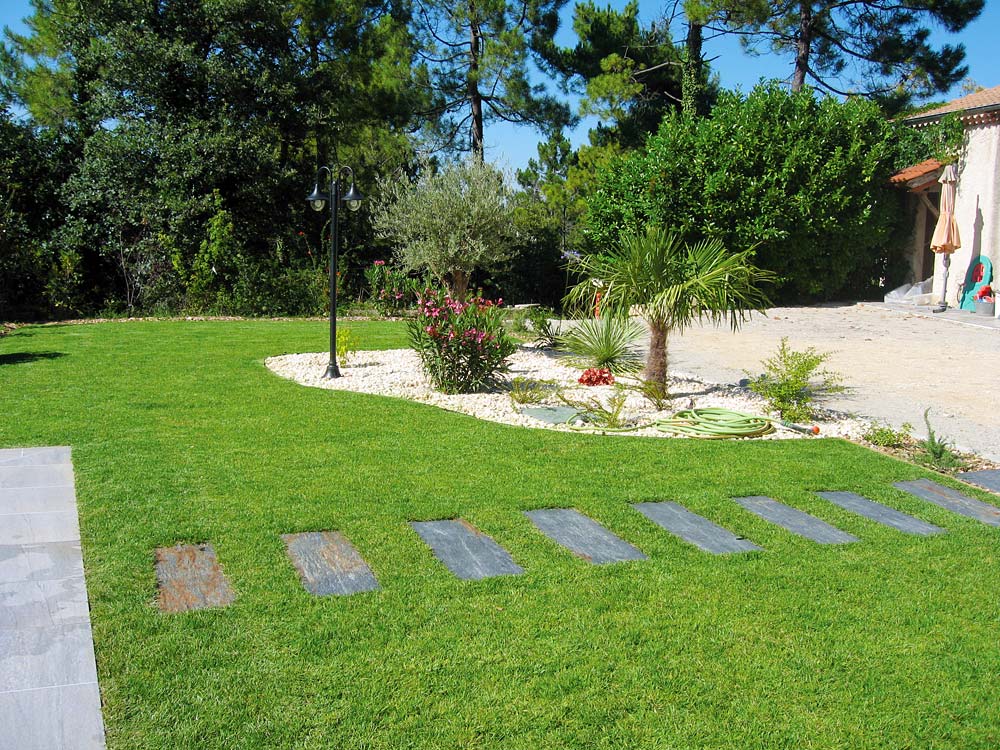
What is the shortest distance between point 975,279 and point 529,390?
42.6ft

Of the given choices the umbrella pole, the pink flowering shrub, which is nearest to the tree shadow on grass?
the pink flowering shrub

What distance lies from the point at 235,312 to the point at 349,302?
2.44 m

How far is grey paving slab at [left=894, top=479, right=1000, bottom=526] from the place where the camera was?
497 centimetres

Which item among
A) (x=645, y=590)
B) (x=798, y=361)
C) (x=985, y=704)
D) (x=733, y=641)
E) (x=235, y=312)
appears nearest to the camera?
(x=985, y=704)

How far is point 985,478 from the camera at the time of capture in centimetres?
577

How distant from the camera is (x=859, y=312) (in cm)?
1788

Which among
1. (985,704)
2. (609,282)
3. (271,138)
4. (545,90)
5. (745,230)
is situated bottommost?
(985,704)

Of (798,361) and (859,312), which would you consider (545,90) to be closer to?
(859,312)

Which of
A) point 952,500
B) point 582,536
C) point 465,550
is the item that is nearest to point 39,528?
point 465,550

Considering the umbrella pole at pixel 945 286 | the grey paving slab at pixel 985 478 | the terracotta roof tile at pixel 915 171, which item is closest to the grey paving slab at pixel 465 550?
the grey paving slab at pixel 985 478

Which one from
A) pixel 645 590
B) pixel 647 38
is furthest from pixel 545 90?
pixel 645 590

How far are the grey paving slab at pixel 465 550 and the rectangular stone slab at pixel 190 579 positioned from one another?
38.8 inches

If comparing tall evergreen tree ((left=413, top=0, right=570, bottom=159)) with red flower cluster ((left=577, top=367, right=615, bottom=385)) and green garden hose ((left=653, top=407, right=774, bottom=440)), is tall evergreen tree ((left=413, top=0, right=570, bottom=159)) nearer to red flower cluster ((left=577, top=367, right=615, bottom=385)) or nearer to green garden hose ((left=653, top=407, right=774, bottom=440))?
red flower cluster ((left=577, top=367, right=615, bottom=385))

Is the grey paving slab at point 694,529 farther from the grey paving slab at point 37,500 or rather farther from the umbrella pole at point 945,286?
→ the umbrella pole at point 945,286
